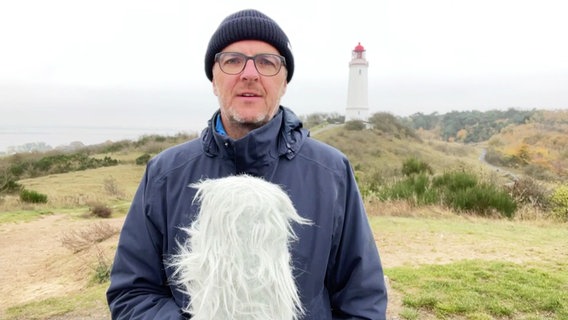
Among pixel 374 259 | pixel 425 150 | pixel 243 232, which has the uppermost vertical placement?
pixel 243 232

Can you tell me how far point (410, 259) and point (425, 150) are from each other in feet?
120

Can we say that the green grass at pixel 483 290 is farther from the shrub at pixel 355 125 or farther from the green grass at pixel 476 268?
the shrub at pixel 355 125

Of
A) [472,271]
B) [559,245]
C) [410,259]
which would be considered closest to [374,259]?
[472,271]

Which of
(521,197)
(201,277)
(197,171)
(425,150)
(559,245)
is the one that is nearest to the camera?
(201,277)

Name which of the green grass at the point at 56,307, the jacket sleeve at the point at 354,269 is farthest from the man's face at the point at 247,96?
the green grass at the point at 56,307

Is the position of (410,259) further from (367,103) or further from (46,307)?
(367,103)

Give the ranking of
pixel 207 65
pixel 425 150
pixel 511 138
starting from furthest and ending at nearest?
pixel 511 138
pixel 425 150
pixel 207 65

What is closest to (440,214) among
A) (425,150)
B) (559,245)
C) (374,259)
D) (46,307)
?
(559,245)

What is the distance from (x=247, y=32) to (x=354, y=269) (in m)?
0.97

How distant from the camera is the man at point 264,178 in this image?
145cm

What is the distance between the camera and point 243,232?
1.03m

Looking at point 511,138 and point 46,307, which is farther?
point 511,138

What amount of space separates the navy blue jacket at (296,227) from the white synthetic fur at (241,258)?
0.39 metres

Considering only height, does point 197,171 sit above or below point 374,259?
above
